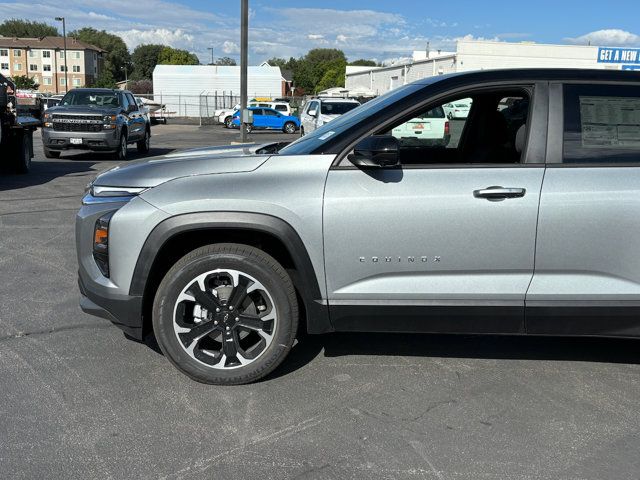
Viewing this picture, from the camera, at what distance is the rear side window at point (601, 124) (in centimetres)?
372

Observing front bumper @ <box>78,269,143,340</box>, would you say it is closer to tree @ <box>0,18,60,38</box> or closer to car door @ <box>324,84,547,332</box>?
car door @ <box>324,84,547,332</box>

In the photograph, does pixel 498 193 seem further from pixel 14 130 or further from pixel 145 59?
pixel 145 59

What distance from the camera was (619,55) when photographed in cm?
4581

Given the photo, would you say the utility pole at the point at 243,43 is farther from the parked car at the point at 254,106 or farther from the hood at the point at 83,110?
the parked car at the point at 254,106

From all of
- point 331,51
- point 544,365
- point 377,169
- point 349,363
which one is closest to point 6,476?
point 349,363

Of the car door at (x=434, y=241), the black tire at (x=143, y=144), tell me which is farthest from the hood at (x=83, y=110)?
the car door at (x=434, y=241)

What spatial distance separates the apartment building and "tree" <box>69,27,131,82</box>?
17.6 metres

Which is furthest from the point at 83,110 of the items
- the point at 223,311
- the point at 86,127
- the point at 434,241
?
the point at 434,241

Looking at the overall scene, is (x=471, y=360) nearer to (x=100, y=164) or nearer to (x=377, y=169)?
(x=377, y=169)

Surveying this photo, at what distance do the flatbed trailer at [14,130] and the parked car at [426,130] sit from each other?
390 inches

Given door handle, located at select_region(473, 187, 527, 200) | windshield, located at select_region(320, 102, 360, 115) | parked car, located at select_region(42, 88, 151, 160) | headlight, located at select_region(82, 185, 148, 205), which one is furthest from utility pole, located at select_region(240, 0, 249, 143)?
door handle, located at select_region(473, 187, 527, 200)

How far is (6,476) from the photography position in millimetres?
2879

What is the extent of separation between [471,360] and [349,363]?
2.63ft

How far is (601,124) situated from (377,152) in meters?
1.35
